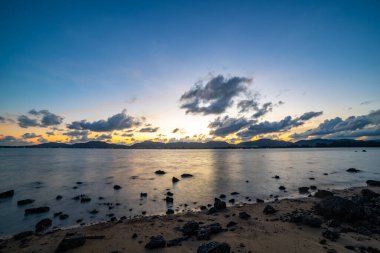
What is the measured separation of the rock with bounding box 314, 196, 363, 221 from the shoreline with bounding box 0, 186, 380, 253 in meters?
0.74

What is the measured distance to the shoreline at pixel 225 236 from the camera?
44.7ft

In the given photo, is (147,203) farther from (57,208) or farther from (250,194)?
(250,194)

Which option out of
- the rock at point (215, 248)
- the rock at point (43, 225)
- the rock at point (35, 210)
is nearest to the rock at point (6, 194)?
the rock at point (35, 210)

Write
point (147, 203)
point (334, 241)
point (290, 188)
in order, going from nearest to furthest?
point (334, 241) → point (147, 203) → point (290, 188)

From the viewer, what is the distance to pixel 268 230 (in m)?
16.5

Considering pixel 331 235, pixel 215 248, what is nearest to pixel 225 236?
pixel 215 248

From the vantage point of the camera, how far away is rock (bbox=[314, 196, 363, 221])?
1753 centimetres

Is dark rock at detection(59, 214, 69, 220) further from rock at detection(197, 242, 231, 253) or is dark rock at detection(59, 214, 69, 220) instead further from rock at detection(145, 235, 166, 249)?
rock at detection(197, 242, 231, 253)

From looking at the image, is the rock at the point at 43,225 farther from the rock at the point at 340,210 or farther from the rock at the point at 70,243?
the rock at the point at 340,210

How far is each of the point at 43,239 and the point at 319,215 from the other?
23.4 m

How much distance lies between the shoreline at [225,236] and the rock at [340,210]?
74 centimetres

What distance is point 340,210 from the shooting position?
17969 millimetres

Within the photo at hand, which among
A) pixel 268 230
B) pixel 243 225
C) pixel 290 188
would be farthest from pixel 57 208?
pixel 290 188

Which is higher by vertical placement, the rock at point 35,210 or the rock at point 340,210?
the rock at point 340,210
